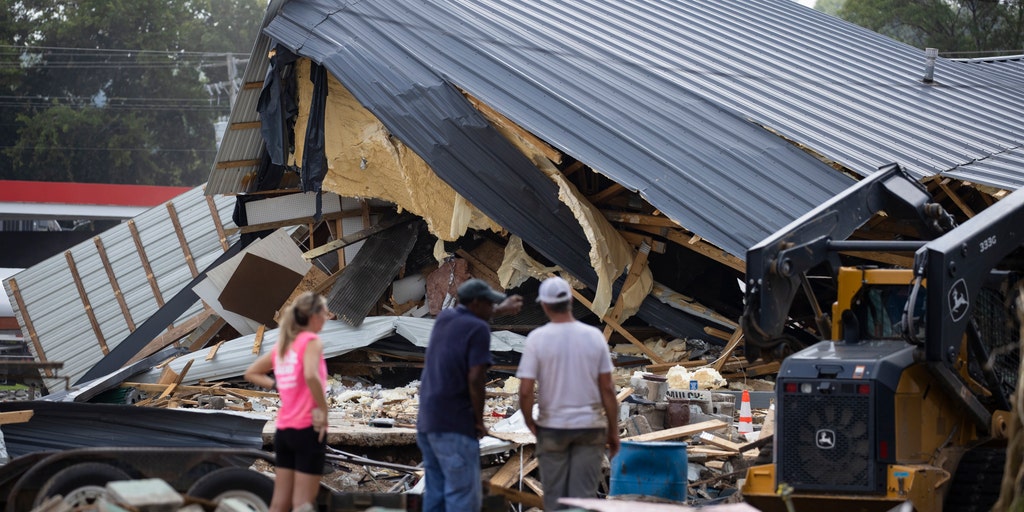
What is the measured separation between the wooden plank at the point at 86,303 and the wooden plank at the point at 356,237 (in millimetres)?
4413

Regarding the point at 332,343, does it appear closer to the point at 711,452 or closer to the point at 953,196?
the point at 711,452

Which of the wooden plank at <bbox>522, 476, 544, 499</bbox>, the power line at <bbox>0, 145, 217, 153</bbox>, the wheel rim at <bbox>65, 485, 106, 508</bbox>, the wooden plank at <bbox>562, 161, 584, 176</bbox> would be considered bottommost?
the wooden plank at <bbox>522, 476, 544, 499</bbox>

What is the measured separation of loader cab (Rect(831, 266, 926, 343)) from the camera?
8.54m

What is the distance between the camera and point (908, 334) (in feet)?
25.6

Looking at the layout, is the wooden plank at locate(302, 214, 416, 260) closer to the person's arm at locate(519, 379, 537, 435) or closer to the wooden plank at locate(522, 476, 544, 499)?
the wooden plank at locate(522, 476, 544, 499)

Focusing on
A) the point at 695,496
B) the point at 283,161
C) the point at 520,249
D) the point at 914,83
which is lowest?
the point at 695,496

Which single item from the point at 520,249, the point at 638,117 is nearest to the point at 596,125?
the point at 638,117

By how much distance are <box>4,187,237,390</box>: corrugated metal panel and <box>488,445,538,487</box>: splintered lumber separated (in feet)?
34.7

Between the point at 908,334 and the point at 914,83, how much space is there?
12.9m

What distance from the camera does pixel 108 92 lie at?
56.9m

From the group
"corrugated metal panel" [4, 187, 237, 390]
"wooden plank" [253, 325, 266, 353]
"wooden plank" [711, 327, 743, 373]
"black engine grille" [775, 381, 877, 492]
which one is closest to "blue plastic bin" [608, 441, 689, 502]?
"black engine grille" [775, 381, 877, 492]

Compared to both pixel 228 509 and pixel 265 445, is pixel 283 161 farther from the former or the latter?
pixel 228 509

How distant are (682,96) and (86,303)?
10912 mm

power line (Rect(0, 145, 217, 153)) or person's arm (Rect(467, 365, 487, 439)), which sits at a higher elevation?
power line (Rect(0, 145, 217, 153))
